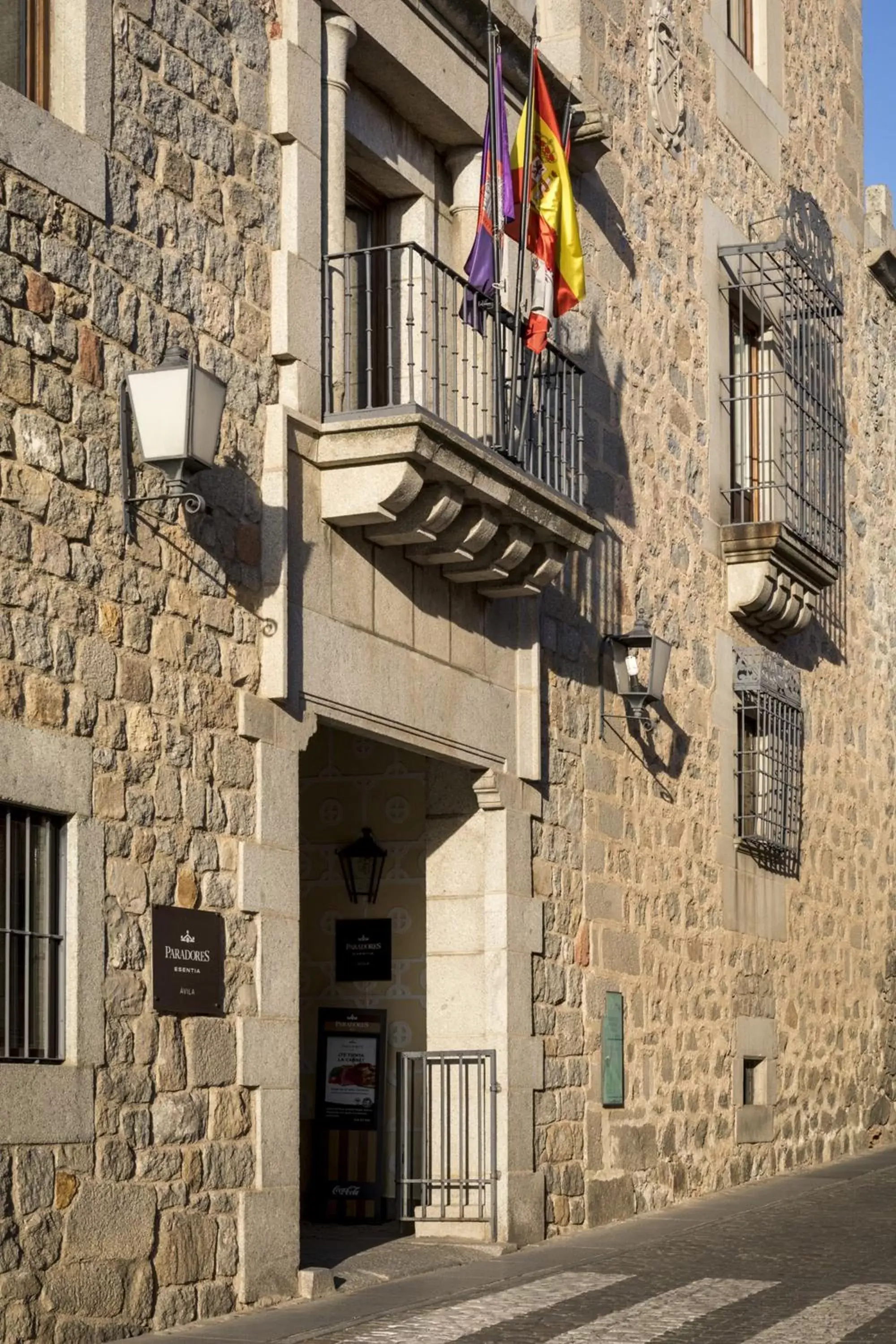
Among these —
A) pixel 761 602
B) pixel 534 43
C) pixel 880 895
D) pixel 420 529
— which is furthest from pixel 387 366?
pixel 880 895

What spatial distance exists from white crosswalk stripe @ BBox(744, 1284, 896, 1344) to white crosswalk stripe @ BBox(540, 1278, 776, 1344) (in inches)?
13.0

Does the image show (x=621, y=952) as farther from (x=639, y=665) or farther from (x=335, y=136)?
(x=335, y=136)

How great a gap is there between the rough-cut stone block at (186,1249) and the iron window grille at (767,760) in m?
6.82

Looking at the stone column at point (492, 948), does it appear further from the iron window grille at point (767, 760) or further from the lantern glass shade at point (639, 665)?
the iron window grille at point (767, 760)

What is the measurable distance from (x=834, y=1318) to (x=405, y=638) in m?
3.70

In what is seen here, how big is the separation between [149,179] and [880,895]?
11108mm

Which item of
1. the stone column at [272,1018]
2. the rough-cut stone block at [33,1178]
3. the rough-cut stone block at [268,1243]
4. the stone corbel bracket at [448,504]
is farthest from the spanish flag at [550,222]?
the rough-cut stone block at [33,1178]

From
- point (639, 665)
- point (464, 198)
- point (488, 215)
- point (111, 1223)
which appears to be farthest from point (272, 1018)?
point (464, 198)

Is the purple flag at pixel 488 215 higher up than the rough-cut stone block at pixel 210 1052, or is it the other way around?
the purple flag at pixel 488 215

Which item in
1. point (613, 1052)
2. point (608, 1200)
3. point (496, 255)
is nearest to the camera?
point (496, 255)

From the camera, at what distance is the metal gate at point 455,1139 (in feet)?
33.6

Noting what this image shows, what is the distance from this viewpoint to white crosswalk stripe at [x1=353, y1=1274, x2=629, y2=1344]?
7.23m

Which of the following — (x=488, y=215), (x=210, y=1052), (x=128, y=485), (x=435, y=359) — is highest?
(x=488, y=215)

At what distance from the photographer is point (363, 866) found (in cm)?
1123
